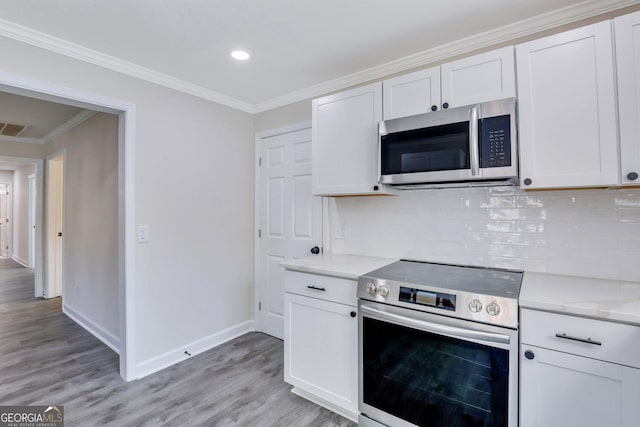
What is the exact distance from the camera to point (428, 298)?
5.14 ft

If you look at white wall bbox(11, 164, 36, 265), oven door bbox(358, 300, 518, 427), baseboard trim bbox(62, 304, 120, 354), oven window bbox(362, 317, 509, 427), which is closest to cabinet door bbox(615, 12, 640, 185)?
oven door bbox(358, 300, 518, 427)

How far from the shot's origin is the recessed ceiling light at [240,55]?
2.21 metres

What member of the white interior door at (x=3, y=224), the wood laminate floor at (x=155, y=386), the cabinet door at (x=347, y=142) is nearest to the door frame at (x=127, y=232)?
the wood laminate floor at (x=155, y=386)

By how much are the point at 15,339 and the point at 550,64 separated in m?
5.02

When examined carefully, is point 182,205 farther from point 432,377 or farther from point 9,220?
point 9,220

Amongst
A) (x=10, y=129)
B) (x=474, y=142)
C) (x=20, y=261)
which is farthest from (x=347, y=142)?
(x=20, y=261)

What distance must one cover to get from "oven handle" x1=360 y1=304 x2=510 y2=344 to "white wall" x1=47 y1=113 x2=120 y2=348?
8.59 ft

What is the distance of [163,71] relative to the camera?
2.52 m

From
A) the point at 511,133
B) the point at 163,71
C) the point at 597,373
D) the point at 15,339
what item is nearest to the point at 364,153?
the point at 511,133

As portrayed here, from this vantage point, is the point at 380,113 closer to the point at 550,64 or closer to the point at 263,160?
the point at 550,64

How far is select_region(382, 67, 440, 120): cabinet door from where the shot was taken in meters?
1.90

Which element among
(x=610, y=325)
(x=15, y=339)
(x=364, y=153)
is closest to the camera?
(x=610, y=325)

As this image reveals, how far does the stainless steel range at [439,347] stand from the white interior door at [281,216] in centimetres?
122

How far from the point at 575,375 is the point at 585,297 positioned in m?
0.33
